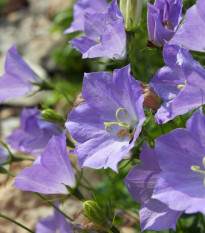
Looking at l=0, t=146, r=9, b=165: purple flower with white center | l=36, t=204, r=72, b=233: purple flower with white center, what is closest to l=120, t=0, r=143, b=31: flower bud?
l=0, t=146, r=9, b=165: purple flower with white center

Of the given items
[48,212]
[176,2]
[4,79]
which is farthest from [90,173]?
[176,2]

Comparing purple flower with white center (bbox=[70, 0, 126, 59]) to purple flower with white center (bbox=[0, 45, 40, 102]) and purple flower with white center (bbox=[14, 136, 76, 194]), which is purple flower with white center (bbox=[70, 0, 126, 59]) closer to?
purple flower with white center (bbox=[14, 136, 76, 194])

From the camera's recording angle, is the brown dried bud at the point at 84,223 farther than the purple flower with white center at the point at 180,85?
Yes

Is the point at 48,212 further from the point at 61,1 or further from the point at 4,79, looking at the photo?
the point at 61,1

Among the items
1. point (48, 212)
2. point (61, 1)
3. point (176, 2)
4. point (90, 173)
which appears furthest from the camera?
point (61, 1)

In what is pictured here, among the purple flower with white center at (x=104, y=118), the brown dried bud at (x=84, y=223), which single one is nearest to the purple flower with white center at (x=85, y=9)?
the purple flower with white center at (x=104, y=118)

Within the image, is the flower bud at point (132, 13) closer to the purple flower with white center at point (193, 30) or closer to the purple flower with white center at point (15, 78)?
the purple flower with white center at point (193, 30)

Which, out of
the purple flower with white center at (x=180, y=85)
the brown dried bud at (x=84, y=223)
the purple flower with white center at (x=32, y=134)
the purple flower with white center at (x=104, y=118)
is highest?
the purple flower with white center at (x=180, y=85)
